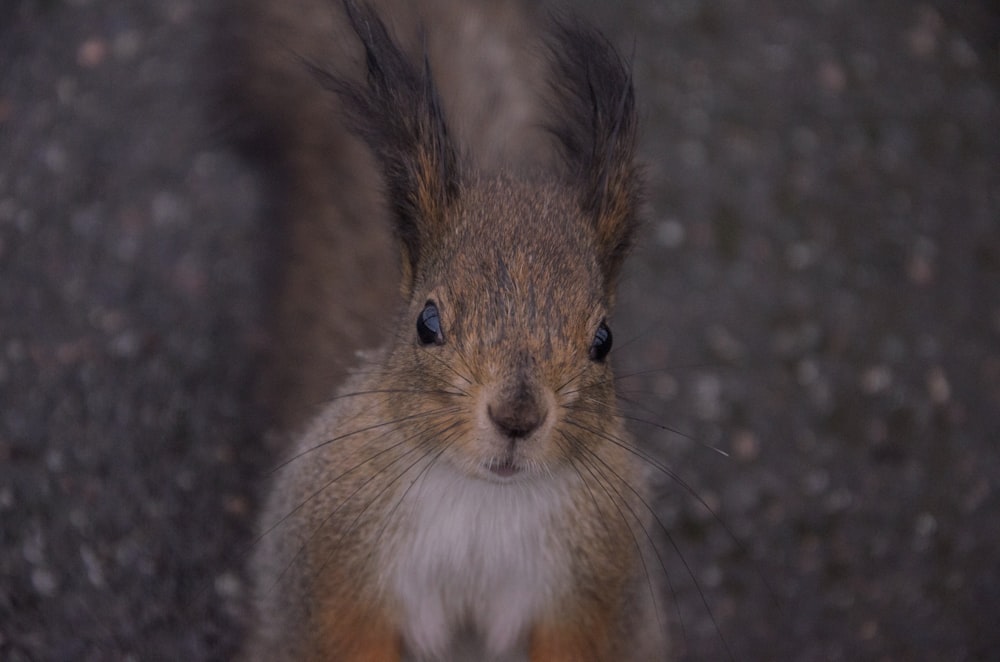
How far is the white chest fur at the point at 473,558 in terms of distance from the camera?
73.2 inches

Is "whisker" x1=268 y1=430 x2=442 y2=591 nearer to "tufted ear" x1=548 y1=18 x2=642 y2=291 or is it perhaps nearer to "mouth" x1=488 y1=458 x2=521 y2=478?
"mouth" x1=488 y1=458 x2=521 y2=478

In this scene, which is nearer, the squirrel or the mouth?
the mouth

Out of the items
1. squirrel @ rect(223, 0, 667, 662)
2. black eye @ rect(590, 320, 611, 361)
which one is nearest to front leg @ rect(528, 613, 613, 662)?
squirrel @ rect(223, 0, 667, 662)

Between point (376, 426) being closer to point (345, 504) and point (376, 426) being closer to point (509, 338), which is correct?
point (345, 504)

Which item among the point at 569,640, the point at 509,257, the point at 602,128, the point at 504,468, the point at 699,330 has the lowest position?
the point at 569,640

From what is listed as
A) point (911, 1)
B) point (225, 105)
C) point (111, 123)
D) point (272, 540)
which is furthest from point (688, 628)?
point (911, 1)

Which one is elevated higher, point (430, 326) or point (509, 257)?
point (509, 257)

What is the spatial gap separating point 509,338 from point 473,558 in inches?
16.4

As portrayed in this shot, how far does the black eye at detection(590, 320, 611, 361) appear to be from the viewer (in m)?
1.80

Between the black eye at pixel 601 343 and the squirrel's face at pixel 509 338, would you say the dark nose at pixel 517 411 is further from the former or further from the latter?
the black eye at pixel 601 343

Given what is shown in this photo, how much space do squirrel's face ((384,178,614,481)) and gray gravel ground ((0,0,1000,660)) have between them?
2.03 feet

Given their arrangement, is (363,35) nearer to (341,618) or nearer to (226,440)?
(341,618)

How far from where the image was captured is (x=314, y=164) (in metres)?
2.61

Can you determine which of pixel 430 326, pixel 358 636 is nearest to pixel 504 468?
pixel 430 326
